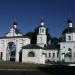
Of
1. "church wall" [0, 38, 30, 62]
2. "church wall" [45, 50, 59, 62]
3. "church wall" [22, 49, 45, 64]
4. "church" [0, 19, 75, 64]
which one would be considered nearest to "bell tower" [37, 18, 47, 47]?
→ "church" [0, 19, 75, 64]

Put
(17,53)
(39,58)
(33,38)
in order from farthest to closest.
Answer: (33,38)
(17,53)
(39,58)

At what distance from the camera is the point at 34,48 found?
197ft

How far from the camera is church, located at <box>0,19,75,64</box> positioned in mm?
60344

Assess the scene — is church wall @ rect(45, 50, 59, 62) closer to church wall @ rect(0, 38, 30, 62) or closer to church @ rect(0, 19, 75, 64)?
church @ rect(0, 19, 75, 64)

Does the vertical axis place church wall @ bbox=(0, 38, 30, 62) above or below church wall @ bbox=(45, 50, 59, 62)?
above

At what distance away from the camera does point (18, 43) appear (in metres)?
64.1

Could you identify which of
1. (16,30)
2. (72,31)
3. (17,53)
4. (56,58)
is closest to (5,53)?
(17,53)

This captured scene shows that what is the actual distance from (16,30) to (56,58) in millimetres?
12732

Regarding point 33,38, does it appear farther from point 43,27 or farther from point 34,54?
point 34,54

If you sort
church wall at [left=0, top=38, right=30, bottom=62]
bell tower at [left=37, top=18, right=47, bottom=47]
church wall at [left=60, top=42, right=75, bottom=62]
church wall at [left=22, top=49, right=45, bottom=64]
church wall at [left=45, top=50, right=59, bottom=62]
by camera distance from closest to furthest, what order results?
church wall at [left=22, top=49, right=45, bottom=64]
church wall at [left=60, top=42, right=75, bottom=62]
church wall at [left=0, top=38, right=30, bottom=62]
church wall at [left=45, top=50, right=59, bottom=62]
bell tower at [left=37, top=18, right=47, bottom=47]

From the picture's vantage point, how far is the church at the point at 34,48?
2376 inches

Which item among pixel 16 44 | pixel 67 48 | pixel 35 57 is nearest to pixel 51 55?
pixel 67 48

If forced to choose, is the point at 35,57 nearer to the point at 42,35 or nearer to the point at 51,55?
the point at 51,55

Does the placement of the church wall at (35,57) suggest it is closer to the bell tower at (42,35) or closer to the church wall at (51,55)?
the church wall at (51,55)
